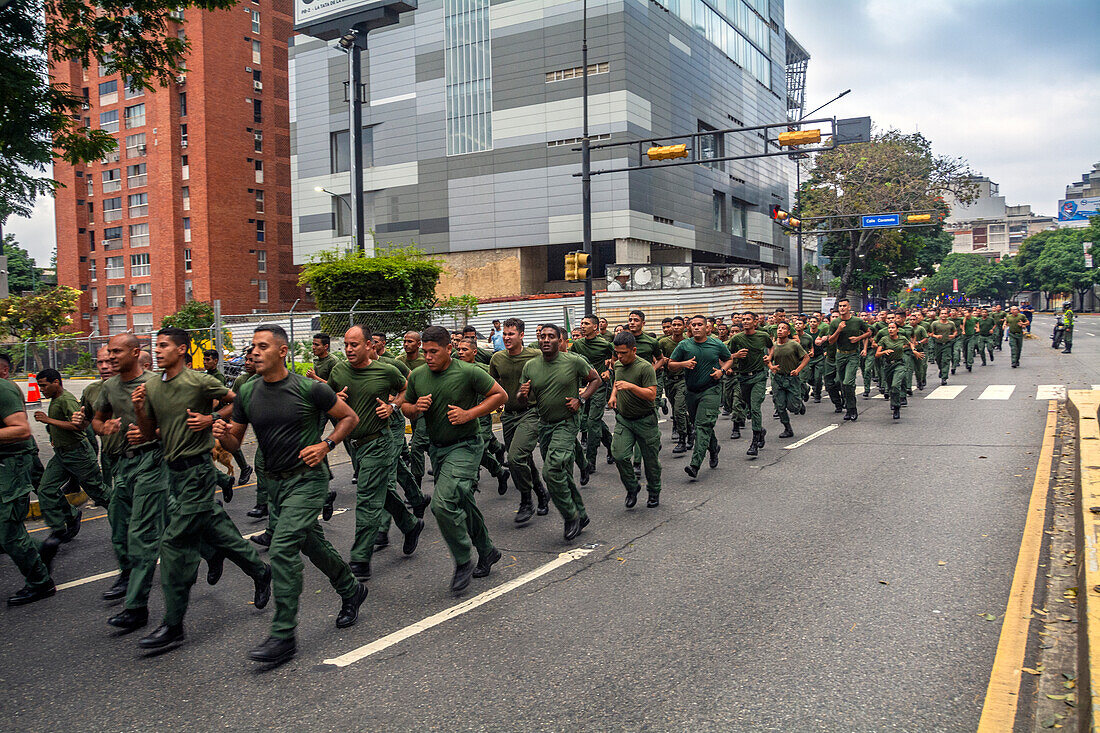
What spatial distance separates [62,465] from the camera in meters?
7.50

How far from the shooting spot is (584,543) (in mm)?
7070

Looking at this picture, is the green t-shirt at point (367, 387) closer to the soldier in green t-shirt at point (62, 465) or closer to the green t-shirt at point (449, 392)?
the green t-shirt at point (449, 392)

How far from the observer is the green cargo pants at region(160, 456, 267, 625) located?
4992mm

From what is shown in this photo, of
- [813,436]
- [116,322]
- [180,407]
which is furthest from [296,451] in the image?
[116,322]

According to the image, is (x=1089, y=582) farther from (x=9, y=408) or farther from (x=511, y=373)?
(x=9, y=408)

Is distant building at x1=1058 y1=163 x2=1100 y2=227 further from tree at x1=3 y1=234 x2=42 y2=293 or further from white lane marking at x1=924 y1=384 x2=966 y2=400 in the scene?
tree at x1=3 y1=234 x2=42 y2=293

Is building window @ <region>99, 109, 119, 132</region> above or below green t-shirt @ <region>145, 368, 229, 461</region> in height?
above

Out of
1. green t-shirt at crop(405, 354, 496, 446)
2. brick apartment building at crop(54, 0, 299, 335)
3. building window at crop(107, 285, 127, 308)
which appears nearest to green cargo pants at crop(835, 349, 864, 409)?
green t-shirt at crop(405, 354, 496, 446)

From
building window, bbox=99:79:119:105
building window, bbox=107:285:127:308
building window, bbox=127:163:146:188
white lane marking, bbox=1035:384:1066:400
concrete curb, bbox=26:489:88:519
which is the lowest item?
concrete curb, bbox=26:489:88:519

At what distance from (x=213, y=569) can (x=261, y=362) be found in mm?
2188

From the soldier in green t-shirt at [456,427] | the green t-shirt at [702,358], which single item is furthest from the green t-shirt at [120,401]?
the green t-shirt at [702,358]

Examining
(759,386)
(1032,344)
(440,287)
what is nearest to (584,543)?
(759,386)

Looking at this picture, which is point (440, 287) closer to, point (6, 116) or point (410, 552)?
point (6, 116)

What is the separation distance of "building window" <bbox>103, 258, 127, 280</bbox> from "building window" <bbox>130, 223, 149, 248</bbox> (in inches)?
86.0
